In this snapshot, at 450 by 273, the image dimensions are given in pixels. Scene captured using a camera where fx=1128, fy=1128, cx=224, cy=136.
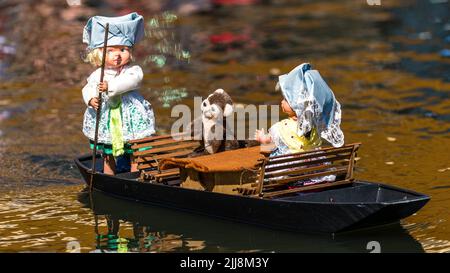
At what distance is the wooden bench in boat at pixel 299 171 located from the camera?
10.8 m

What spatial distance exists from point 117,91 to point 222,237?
223 cm

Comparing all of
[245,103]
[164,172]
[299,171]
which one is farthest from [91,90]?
[245,103]

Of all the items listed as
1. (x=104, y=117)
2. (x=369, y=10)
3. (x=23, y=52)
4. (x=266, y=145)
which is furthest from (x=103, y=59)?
(x=369, y=10)

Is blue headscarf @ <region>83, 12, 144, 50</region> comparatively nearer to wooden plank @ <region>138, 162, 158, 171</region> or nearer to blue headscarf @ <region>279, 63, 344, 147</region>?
wooden plank @ <region>138, 162, 158, 171</region>

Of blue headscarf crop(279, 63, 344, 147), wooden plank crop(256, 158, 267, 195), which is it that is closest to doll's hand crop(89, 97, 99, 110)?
blue headscarf crop(279, 63, 344, 147)

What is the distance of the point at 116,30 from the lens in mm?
12438

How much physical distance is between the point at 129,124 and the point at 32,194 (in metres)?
1.47

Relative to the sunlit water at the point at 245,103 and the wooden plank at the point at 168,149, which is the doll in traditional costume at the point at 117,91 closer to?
the wooden plank at the point at 168,149

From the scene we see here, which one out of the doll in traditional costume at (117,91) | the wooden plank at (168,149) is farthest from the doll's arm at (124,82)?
the wooden plank at (168,149)

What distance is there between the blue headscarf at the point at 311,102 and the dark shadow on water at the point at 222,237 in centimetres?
103

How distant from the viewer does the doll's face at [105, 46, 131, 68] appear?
12.5m

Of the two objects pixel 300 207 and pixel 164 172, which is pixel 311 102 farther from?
pixel 164 172

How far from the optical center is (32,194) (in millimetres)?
13102

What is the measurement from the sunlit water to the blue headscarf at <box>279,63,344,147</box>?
109 cm
